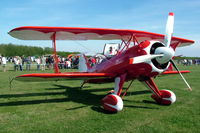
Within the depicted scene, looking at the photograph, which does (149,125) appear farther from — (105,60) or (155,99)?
(105,60)

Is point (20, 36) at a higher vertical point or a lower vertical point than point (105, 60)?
higher

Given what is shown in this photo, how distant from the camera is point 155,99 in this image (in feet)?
22.4

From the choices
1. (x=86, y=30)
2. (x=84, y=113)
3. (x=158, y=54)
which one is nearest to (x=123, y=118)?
(x=84, y=113)

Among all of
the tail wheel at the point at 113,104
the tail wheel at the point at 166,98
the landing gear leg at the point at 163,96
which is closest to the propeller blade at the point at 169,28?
the landing gear leg at the point at 163,96

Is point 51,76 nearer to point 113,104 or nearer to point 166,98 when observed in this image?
point 113,104

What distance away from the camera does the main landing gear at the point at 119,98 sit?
544cm

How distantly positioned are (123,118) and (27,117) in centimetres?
245

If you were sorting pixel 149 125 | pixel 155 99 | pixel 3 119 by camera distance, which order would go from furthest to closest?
pixel 155 99 → pixel 3 119 → pixel 149 125

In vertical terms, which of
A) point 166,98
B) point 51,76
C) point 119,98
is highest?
point 51,76

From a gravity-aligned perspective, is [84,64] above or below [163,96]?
above

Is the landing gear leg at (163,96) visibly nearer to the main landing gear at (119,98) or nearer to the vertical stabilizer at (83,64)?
the main landing gear at (119,98)

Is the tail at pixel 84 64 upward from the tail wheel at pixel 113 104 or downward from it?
upward

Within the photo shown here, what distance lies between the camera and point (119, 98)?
5.62 metres

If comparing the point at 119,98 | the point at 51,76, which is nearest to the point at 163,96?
the point at 119,98
